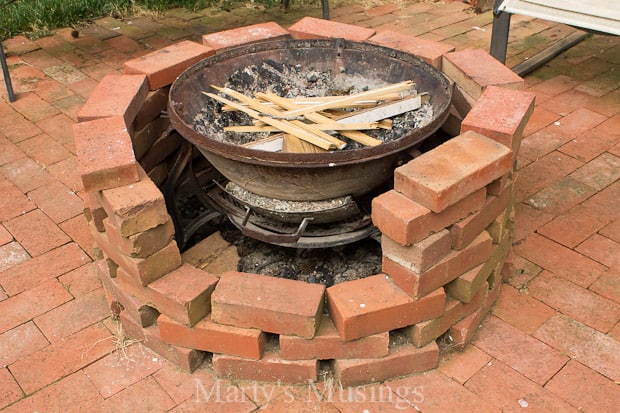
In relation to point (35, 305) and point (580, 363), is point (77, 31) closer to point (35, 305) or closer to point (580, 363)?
point (35, 305)

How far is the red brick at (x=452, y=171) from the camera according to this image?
251 cm

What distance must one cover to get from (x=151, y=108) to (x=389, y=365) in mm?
1736

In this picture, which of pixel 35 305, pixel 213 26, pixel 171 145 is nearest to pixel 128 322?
pixel 35 305

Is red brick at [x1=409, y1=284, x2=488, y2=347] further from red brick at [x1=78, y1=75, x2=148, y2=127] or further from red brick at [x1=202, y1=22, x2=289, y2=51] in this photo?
red brick at [x1=202, y1=22, x2=289, y2=51]

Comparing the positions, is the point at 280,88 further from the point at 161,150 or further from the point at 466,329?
the point at 466,329

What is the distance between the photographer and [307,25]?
12.7 ft

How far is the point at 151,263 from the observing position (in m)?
2.74

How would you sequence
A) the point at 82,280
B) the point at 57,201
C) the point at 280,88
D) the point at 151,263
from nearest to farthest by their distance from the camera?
the point at 151,263 < the point at 82,280 < the point at 280,88 < the point at 57,201

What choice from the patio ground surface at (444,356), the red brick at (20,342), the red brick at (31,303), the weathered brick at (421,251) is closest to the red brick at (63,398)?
the patio ground surface at (444,356)

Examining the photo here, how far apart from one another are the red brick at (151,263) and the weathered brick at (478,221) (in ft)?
3.68

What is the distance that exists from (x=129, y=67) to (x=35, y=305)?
1.25m

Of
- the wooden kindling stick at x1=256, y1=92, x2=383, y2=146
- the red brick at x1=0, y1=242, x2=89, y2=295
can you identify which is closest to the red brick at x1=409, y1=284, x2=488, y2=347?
the wooden kindling stick at x1=256, y1=92, x2=383, y2=146

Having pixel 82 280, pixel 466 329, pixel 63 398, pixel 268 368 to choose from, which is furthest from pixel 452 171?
pixel 82 280

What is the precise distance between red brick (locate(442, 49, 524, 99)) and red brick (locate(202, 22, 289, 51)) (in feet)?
3.15
